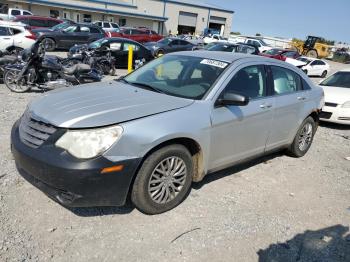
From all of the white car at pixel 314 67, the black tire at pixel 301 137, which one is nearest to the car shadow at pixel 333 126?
the black tire at pixel 301 137

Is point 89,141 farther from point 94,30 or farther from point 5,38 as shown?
point 94,30

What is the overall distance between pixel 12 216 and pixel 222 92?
2.54 m

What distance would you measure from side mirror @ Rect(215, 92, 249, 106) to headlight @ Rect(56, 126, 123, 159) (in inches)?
51.0

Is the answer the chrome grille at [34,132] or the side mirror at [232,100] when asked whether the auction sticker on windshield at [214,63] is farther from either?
the chrome grille at [34,132]

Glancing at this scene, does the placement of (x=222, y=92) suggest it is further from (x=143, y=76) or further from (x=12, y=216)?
(x=12, y=216)

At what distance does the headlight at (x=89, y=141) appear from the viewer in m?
3.05

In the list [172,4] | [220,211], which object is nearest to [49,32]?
[220,211]

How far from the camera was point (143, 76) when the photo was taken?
4586mm

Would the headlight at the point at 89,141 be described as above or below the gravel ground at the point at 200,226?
above

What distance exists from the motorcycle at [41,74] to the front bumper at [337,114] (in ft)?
20.2

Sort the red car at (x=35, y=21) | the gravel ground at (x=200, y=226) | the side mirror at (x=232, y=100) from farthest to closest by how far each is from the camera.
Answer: the red car at (x=35, y=21), the side mirror at (x=232, y=100), the gravel ground at (x=200, y=226)

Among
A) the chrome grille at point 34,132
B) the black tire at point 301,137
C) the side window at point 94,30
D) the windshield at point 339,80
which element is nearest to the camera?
the chrome grille at point 34,132

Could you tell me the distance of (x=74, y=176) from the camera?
2975 mm

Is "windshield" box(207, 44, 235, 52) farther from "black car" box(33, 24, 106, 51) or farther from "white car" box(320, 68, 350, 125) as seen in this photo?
"white car" box(320, 68, 350, 125)
